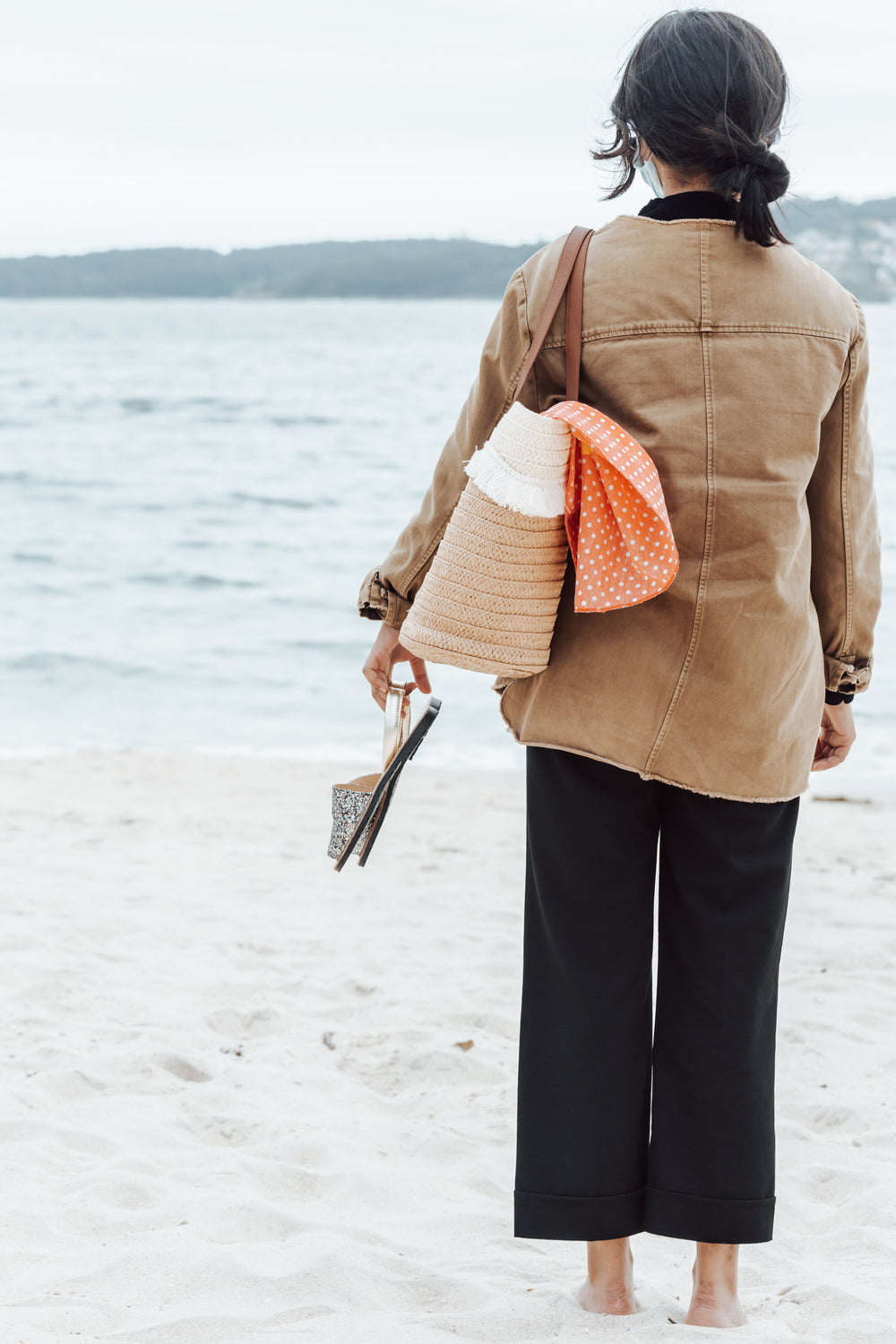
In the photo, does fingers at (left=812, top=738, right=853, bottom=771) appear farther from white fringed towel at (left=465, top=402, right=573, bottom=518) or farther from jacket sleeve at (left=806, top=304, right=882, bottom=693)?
white fringed towel at (left=465, top=402, right=573, bottom=518)

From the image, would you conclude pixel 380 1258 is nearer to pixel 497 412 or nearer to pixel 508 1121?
pixel 508 1121

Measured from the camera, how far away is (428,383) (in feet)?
112

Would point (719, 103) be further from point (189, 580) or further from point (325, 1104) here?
point (189, 580)

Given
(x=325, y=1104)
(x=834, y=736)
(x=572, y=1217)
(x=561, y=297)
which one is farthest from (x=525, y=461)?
(x=325, y=1104)

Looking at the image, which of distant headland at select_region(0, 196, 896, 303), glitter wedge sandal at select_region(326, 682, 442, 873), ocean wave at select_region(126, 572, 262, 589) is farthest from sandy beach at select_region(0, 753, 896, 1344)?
distant headland at select_region(0, 196, 896, 303)

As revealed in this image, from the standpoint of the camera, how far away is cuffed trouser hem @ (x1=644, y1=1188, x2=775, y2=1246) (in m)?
1.72

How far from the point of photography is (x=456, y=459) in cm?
166

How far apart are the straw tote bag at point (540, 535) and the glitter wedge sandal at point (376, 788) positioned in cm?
26

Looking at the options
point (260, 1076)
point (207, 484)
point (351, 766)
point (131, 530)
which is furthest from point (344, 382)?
point (260, 1076)

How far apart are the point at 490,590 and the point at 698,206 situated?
56 centimetres

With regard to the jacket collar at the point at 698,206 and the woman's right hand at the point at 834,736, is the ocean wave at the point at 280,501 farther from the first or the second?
the jacket collar at the point at 698,206

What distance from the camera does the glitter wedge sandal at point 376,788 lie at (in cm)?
182

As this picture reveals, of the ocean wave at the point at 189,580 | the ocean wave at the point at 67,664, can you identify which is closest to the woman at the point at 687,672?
the ocean wave at the point at 67,664

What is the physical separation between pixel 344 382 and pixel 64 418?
1057cm
